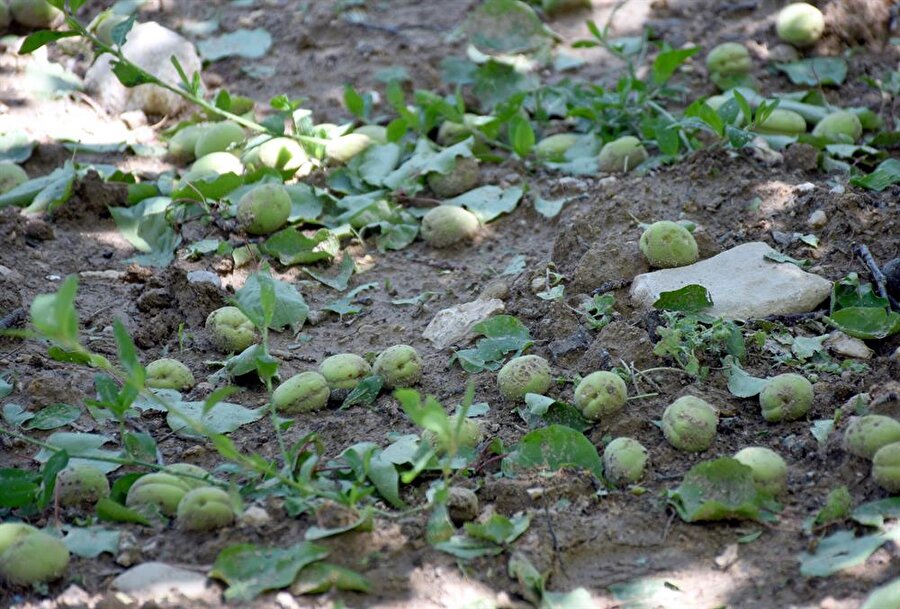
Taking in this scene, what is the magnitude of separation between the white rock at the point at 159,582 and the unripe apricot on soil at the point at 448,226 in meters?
2.04

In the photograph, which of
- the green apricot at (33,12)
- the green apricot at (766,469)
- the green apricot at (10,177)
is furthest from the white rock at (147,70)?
the green apricot at (766,469)

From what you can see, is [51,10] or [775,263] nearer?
[775,263]

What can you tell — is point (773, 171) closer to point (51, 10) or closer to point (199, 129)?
point (199, 129)

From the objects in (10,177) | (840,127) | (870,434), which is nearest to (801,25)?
(840,127)

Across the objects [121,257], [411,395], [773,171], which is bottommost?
[121,257]

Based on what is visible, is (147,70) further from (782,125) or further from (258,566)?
(258,566)

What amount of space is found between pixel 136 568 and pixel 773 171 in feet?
8.97

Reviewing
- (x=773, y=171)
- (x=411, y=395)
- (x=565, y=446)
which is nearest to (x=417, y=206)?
(x=773, y=171)

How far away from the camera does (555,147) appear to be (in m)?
4.48

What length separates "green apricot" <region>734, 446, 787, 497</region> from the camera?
2498 millimetres

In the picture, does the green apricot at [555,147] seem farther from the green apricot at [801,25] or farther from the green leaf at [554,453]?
the green leaf at [554,453]

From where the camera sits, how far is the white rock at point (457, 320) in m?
3.40

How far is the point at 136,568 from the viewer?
7.34ft

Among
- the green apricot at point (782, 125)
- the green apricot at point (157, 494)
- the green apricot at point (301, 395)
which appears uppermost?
the green apricot at point (157, 494)
